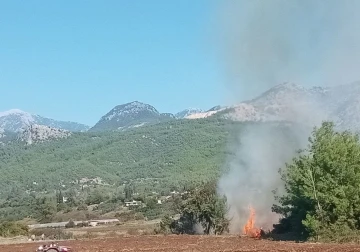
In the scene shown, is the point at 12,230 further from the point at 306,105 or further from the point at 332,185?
the point at 306,105

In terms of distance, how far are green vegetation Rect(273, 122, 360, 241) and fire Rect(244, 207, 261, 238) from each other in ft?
34.5

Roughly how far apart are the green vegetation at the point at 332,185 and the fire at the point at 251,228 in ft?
34.5

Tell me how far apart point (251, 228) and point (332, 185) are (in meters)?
17.1

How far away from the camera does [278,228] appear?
57500 millimetres

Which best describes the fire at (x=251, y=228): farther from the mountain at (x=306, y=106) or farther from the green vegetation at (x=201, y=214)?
the mountain at (x=306, y=106)

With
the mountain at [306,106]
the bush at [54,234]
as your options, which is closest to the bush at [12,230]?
the bush at [54,234]

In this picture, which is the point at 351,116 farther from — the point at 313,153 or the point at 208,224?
the point at 313,153

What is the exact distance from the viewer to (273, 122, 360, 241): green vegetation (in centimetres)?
4347

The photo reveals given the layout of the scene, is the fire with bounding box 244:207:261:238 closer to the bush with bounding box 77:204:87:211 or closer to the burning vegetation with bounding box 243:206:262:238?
the burning vegetation with bounding box 243:206:262:238

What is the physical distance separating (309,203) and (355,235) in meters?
5.47

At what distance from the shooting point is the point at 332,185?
43.7 meters

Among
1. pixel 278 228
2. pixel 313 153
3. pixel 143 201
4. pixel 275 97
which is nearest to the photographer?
pixel 313 153


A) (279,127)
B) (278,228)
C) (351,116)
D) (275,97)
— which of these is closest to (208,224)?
(278,228)

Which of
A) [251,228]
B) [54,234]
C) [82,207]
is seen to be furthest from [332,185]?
[82,207]
